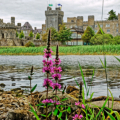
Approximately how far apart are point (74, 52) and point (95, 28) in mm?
52857

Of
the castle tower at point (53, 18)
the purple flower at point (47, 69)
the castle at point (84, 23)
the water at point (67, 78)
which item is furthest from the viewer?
the castle tower at point (53, 18)

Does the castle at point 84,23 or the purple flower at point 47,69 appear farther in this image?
the castle at point 84,23

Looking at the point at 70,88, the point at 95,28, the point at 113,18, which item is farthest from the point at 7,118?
the point at 113,18

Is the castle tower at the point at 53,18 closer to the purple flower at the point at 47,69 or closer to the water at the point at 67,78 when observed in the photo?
the water at the point at 67,78

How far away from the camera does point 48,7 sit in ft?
274

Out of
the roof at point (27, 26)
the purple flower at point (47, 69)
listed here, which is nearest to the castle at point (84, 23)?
the roof at point (27, 26)

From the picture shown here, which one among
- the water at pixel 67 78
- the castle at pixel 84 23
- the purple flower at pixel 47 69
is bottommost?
the water at pixel 67 78

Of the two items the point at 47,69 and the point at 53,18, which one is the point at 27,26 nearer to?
the point at 53,18

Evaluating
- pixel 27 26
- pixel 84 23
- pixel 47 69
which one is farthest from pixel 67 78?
pixel 27 26

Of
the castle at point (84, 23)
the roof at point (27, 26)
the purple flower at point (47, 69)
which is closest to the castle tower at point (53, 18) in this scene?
the castle at point (84, 23)

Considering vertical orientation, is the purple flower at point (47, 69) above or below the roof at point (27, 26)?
below

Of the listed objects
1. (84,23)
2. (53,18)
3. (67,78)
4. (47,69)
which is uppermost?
(53,18)

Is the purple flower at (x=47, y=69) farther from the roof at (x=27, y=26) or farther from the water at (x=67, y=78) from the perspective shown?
the roof at (x=27, y=26)

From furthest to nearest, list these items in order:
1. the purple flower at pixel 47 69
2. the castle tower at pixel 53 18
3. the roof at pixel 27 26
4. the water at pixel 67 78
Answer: the roof at pixel 27 26 < the castle tower at pixel 53 18 < the water at pixel 67 78 < the purple flower at pixel 47 69
